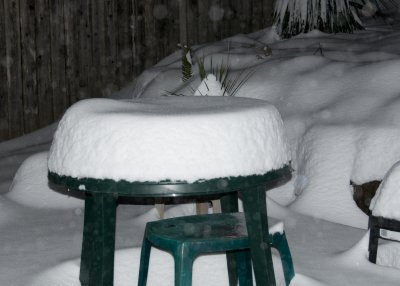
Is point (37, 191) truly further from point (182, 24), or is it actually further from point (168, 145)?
point (182, 24)

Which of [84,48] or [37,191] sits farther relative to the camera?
[84,48]

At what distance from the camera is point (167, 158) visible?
8.86 feet

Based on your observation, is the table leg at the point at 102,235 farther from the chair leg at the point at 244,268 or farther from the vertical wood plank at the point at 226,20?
the vertical wood plank at the point at 226,20

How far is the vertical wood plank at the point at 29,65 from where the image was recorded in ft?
26.5

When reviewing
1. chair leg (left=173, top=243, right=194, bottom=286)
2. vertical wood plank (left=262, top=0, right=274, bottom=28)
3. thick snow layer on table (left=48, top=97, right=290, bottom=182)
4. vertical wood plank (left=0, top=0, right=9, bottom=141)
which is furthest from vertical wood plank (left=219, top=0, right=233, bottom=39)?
chair leg (left=173, top=243, right=194, bottom=286)

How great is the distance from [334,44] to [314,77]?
1.72 meters

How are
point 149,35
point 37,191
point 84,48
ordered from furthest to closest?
point 149,35 → point 84,48 → point 37,191

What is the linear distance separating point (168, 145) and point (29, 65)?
5717 millimetres

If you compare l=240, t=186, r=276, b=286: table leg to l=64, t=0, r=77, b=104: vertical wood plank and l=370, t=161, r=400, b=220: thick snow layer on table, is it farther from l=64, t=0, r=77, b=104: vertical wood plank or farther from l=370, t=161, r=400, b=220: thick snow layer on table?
l=64, t=0, r=77, b=104: vertical wood plank

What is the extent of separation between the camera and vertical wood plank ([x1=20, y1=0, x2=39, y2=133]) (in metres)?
8.09

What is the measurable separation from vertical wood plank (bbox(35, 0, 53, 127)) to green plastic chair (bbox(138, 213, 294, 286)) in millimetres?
5070

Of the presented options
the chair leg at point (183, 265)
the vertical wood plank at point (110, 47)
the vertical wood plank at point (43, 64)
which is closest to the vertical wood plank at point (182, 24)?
the vertical wood plank at point (110, 47)

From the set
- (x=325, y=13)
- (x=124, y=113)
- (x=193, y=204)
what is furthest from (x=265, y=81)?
(x=124, y=113)

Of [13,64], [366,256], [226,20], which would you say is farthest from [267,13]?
[366,256]
